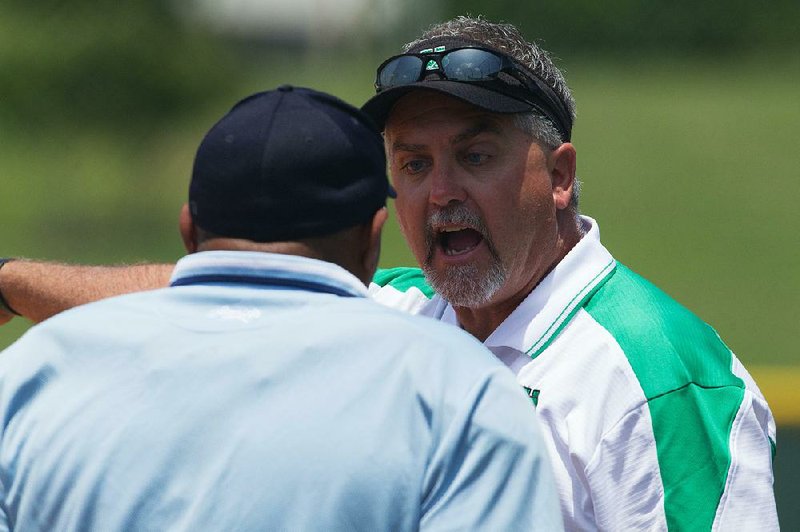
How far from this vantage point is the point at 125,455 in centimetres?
197

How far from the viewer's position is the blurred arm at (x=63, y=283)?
9.42 ft

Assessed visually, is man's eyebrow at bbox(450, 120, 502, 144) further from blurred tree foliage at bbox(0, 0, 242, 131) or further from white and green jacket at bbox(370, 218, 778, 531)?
blurred tree foliage at bbox(0, 0, 242, 131)

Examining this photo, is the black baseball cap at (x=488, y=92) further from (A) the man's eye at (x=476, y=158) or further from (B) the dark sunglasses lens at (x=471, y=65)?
(A) the man's eye at (x=476, y=158)

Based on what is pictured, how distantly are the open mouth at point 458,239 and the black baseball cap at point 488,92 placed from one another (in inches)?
13.1

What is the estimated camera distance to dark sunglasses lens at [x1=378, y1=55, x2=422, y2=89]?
10.5 feet

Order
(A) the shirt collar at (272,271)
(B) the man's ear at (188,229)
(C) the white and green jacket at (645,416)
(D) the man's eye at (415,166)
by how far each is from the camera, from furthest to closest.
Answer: (D) the man's eye at (415,166)
(C) the white and green jacket at (645,416)
(B) the man's ear at (188,229)
(A) the shirt collar at (272,271)

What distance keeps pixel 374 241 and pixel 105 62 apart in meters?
17.6

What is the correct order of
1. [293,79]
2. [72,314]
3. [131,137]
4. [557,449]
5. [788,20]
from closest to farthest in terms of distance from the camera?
1. [72,314]
2. [557,449]
3. [131,137]
4. [293,79]
5. [788,20]

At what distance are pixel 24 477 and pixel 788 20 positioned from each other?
40.5 meters

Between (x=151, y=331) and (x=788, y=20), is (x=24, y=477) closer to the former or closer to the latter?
(x=151, y=331)

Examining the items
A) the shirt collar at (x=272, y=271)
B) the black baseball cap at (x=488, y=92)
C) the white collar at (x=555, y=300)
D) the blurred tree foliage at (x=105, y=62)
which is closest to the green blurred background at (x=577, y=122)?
the blurred tree foliage at (x=105, y=62)

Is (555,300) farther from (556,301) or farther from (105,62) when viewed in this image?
(105,62)

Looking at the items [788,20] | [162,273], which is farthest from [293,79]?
[162,273]

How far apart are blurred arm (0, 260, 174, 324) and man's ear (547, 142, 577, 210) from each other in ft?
3.28
